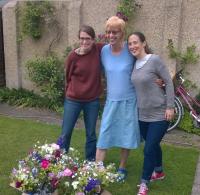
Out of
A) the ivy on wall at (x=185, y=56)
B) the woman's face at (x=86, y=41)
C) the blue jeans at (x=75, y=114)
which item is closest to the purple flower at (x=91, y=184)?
the blue jeans at (x=75, y=114)

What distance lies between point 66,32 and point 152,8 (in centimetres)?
195

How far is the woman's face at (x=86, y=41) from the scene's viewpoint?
447 cm

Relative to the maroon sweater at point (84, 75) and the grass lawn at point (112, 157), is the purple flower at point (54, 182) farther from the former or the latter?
the maroon sweater at point (84, 75)

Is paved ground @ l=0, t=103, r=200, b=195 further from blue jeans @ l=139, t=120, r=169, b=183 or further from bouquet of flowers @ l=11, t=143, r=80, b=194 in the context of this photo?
bouquet of flowers @ l=11, t=143, r=80, b=194

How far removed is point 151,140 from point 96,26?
4.40 m

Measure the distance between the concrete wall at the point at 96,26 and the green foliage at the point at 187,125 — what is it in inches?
31.0

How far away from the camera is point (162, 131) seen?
4293 mm

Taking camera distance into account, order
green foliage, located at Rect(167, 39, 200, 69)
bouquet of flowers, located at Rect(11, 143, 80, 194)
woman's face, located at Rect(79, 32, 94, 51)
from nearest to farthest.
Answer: bouquet of flowers, located at Rect(11, 143, 80, 194) < woman's face, located at Rect(79, 32, 94, 51) < green foliage, located at Rect(167, 39, 200, 69)

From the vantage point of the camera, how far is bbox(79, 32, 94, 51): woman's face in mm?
4469

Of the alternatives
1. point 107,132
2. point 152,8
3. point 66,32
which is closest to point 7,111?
point 66,32

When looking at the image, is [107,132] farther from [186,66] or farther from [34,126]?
[186,66]

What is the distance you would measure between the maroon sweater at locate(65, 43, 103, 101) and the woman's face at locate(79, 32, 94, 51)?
3.5 inches

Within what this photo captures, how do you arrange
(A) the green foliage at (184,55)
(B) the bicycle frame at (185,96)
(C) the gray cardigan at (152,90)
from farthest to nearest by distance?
(A) the green foliage at (184,55) < (B) the bicycle frame at (185,96) < (C) the gray cardigan at (152,90)

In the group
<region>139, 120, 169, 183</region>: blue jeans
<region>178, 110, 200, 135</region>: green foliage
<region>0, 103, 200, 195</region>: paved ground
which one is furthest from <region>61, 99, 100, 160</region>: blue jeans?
<region>178, 110, 200, 135</region>: green foliage
